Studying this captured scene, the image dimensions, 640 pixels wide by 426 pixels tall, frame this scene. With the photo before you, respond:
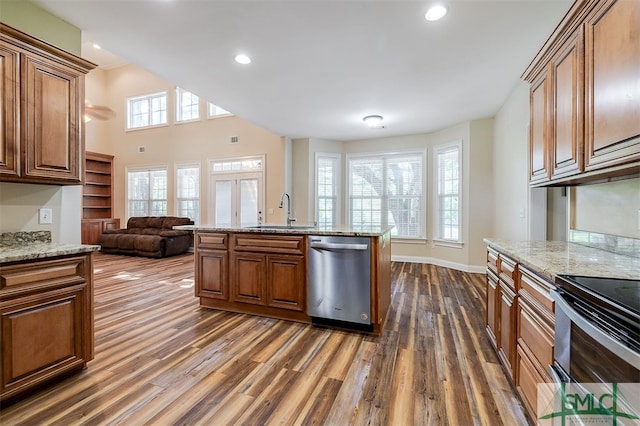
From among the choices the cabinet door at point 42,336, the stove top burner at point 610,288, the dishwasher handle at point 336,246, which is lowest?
the cabinet door at point 42,336

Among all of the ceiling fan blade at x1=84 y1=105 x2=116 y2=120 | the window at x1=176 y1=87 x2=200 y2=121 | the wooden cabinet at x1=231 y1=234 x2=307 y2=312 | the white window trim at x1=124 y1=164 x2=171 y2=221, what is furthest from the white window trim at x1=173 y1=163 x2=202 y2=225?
the wooden cabinet at x1=231 y1=234 x2=307 y2=312

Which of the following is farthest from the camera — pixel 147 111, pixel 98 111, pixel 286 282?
pixel 147 111

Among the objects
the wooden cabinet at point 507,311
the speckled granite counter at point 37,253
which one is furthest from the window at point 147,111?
the wooden cabinet at point 507,311

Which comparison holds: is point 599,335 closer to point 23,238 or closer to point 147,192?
point 23,238

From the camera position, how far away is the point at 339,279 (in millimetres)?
2617

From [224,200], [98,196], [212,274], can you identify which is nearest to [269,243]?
[212,274]

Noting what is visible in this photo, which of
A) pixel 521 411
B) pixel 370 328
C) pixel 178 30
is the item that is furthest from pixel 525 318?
pixel 178 30

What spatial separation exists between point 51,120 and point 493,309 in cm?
361

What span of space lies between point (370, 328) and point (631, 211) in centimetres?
203

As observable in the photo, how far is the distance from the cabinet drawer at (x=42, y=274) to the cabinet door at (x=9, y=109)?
711mm

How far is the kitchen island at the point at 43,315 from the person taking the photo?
1532mm

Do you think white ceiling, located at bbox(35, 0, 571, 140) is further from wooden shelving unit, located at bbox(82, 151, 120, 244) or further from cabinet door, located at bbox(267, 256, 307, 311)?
wooden shelving unit, located at bbox(82, 151, 120, 244)

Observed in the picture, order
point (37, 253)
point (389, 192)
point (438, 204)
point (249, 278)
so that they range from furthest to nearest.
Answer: point (389, 192)
point (438, 204)
point (249, 278)
point (37, 253)

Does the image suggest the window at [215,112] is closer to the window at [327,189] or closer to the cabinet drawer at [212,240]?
the window at [327,189]
